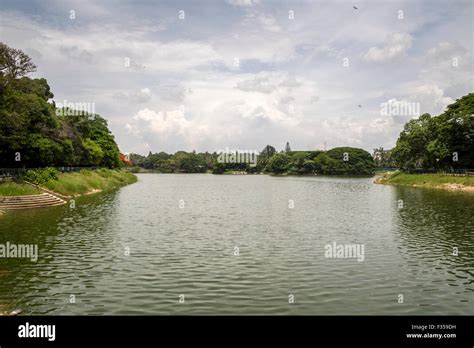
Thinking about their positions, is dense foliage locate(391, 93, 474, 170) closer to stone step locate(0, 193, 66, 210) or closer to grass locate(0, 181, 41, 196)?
stone step locate(0, 193, 66, 210)

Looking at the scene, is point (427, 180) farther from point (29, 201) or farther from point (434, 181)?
point (29, 201)

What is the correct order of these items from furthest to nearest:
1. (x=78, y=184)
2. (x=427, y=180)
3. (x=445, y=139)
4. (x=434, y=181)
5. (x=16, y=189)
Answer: (x=427, y=180), (x=445, y=139), (x=434, y=181), (x=78, y=184), (x=16, y=189)

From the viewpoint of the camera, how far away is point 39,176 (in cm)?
6012

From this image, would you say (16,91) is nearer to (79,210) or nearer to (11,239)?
(79,210)

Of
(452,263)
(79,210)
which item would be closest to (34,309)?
(452,263)

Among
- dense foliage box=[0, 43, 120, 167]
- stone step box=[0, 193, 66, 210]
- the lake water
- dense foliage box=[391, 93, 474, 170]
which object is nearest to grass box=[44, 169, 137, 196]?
dense foliage box=[0, 43, 120, 167]

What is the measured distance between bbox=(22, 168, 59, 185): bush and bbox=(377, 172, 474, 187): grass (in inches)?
3055

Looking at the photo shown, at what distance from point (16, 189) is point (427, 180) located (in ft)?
291

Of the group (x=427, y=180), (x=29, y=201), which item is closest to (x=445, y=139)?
(x=427, y=180)

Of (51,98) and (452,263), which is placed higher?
(51,98)
